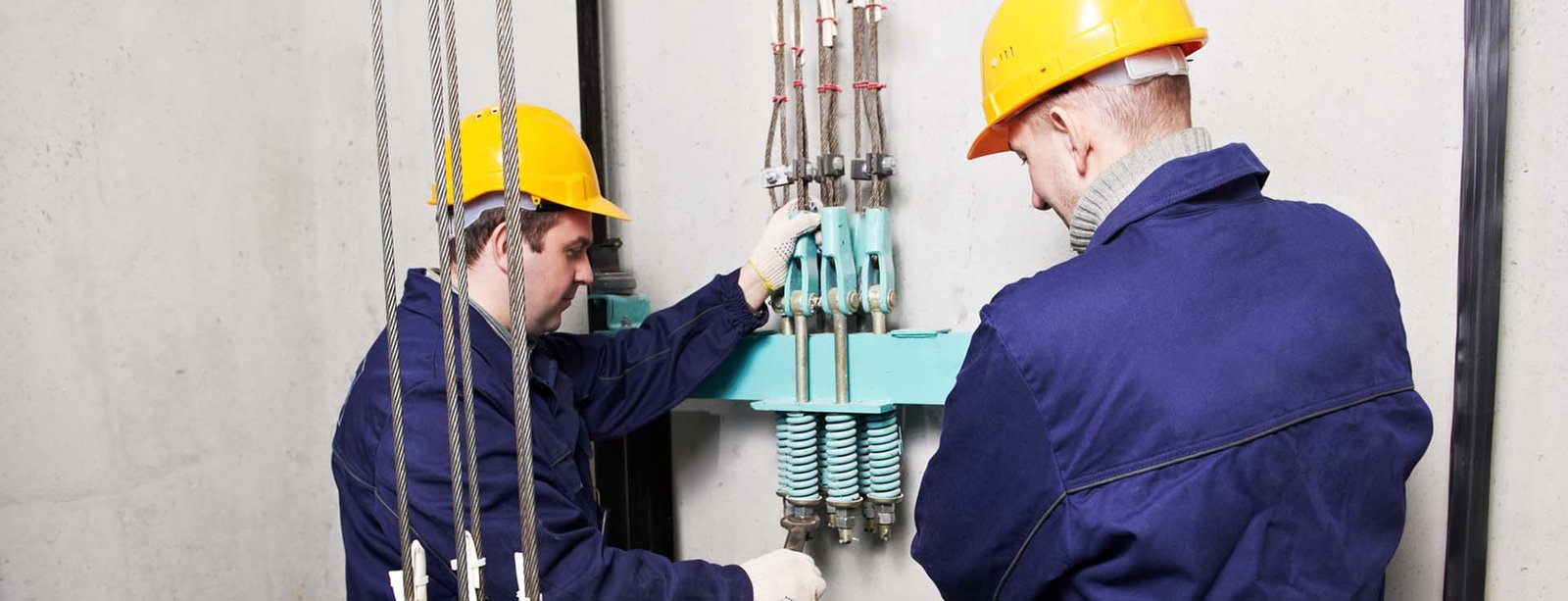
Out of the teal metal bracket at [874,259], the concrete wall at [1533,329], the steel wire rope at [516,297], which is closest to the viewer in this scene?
the steel wire rope at [516,297]

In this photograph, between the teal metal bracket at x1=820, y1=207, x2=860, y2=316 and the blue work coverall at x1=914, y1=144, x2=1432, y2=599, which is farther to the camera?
the teal metal bracket at x1=820, y1=207, x2=860, y2=316

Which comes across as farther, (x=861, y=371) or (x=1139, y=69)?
(x=861, y=371)

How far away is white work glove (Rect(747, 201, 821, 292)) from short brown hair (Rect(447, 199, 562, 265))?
31 cm

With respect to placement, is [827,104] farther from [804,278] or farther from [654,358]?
[654,358]

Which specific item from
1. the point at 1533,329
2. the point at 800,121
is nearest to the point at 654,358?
the point at 800,121

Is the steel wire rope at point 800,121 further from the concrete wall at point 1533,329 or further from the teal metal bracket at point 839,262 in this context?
the concrete wall at point 1533,329

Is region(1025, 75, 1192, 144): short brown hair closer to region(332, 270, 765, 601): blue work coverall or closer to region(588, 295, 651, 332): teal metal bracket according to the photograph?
region(332, 270, 765, 601): blue work coverall

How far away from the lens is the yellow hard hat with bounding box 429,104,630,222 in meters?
1.30

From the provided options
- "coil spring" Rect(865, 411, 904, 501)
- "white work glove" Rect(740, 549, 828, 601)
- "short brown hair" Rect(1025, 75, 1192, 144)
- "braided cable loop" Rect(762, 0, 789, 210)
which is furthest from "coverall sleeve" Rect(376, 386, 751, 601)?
"short brown hair" Rect(1025, 75, 1192, 144)

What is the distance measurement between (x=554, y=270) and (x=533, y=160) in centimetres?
15

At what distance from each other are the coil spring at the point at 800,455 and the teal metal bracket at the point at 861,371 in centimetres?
2

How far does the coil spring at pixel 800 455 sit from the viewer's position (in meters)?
1.44

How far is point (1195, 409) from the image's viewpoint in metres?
0.74

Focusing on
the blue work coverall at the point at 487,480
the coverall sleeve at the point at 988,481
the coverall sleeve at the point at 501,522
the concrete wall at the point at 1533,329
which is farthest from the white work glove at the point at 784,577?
the concrete wall at the point at 1533,329
